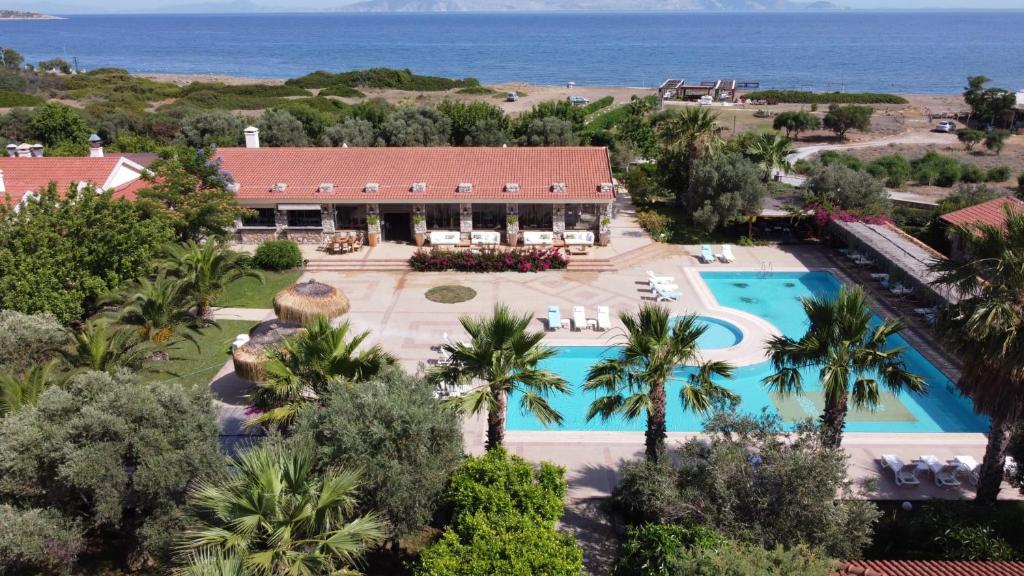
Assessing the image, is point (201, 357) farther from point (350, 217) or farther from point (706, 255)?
point (706, 255)

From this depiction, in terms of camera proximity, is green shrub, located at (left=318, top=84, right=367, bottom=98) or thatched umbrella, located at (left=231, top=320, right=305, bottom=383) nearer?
thatched umbrella, located at (left=231, top=320, right=305, bottom=383)

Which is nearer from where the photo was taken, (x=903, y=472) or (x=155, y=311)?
(x=903, y=472)

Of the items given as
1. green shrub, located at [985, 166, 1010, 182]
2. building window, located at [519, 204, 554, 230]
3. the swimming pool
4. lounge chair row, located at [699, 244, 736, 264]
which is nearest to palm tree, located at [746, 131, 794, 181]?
lounge chair row, located at [699, 244, 736, 264]

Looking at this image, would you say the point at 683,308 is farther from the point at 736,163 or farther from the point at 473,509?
the point at 473,509

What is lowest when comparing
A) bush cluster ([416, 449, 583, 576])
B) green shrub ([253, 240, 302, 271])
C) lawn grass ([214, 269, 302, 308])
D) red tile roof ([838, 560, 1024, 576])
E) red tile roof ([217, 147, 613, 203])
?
red tile roof ([838, 560, 1024, 576])

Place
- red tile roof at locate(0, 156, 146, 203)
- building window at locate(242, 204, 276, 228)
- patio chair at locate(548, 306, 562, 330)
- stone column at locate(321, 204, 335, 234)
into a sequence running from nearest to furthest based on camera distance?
patio chair at locate(548, 306, 562, 330) < red tile roof at locate(0, 156, 146, 203) < stone column at locate(321, 204, 335, 234) < building window at locate(242, 204, 276, 228)

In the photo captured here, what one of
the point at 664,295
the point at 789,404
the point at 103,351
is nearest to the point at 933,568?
the point at 789,404

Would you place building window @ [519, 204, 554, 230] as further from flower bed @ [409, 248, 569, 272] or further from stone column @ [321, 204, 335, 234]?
stone column @ [321, 204, 335, 234]

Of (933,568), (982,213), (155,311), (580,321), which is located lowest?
(933,568)

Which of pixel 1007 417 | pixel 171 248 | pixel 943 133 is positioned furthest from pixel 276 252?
pixel 943 133
